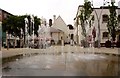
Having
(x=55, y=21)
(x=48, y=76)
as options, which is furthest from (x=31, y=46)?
(x=55, y=21)

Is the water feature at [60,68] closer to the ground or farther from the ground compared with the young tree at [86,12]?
closer to the ground

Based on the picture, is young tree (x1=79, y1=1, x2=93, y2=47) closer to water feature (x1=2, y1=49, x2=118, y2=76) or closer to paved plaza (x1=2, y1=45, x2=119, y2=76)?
paved plaza (x1=2, y1=45, x2=119, y2=76)

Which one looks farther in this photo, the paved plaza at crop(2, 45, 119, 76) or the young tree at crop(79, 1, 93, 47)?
the young tree at crop(79, 1, 93, 47)

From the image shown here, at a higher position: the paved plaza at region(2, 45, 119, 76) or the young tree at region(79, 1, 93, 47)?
the young tree at region(79, 1, 93, 47)

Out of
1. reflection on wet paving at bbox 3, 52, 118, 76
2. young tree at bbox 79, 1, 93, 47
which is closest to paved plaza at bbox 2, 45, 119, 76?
reflection on wet paving at bbox 3, 52, 118, 76

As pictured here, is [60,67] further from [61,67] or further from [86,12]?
[86,12]

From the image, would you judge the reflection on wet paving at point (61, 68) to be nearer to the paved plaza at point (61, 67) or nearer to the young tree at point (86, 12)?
the paved plaza at point (61, 67)

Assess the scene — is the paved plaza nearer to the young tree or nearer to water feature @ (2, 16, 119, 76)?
water feature @ (2, 16, 119, 76)

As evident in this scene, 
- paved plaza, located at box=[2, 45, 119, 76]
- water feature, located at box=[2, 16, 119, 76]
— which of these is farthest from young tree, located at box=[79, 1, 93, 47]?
water feature, located at box=[2, 16, 119, 76]

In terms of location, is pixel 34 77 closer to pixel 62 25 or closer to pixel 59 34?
pixel 59 34

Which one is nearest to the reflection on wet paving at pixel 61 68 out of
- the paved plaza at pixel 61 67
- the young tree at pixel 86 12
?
the paved plaza at pixel 61 67

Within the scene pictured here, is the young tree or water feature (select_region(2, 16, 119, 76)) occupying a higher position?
the young tree

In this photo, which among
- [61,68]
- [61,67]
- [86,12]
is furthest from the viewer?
[86,12]

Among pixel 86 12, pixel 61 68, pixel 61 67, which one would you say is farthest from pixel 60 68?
pixel 86 12
